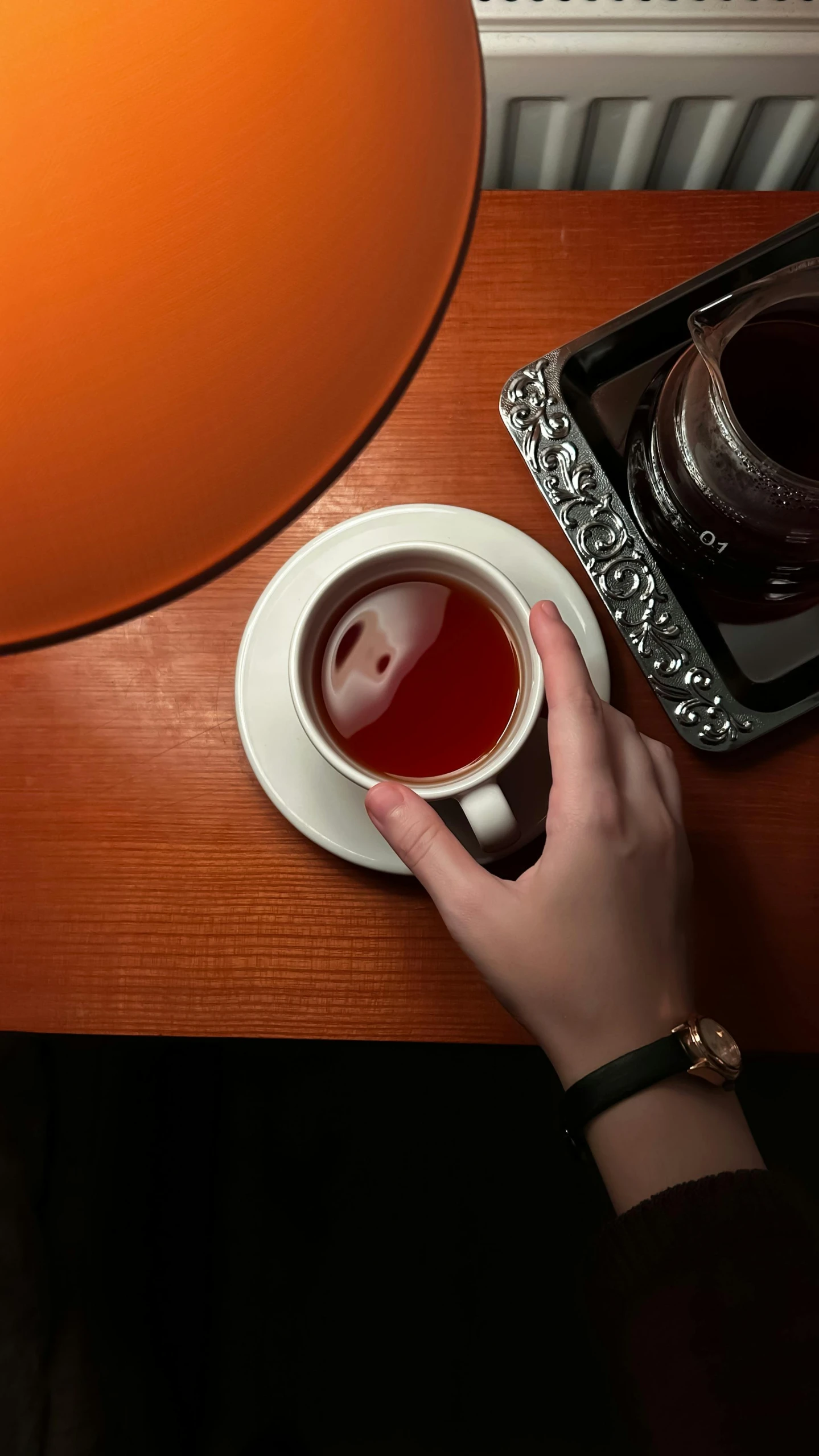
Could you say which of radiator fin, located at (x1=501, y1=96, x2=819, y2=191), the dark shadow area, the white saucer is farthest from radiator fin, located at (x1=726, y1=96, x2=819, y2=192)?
the dark shadow area

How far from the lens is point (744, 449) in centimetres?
58

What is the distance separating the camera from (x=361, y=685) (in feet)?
2.14

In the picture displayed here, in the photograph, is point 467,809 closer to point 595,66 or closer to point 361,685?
point 361,685

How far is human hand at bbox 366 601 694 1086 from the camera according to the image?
572 mm

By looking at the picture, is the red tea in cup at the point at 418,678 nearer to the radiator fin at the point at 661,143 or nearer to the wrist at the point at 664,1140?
the wrist at the point at 664,1140

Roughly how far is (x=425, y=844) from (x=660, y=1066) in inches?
8.3

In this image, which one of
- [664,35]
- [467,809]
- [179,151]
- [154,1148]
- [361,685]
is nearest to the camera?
[179,151]

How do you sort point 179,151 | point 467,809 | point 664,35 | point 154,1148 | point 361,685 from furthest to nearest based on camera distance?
1. point 154,1148
2. point 664,35
3. point 361,685
4. point 467,809
5. point 179,151

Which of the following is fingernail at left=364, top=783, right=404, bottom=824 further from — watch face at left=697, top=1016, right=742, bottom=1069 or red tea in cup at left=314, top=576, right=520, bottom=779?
watch face at left=697, top=1016, right=742, bottom=1069

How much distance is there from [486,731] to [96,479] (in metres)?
0.48

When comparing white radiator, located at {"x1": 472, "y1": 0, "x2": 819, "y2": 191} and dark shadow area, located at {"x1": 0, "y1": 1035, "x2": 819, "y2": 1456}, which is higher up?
white radiator, located at {"x1": 472, "y1": 0, "x2": 819, "y2": 191}

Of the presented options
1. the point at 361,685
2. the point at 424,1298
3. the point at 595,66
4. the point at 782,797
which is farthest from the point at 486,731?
the point at 424,1298

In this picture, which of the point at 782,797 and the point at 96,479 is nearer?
the point at 96,479

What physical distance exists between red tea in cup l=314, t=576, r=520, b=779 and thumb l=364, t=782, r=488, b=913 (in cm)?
8
